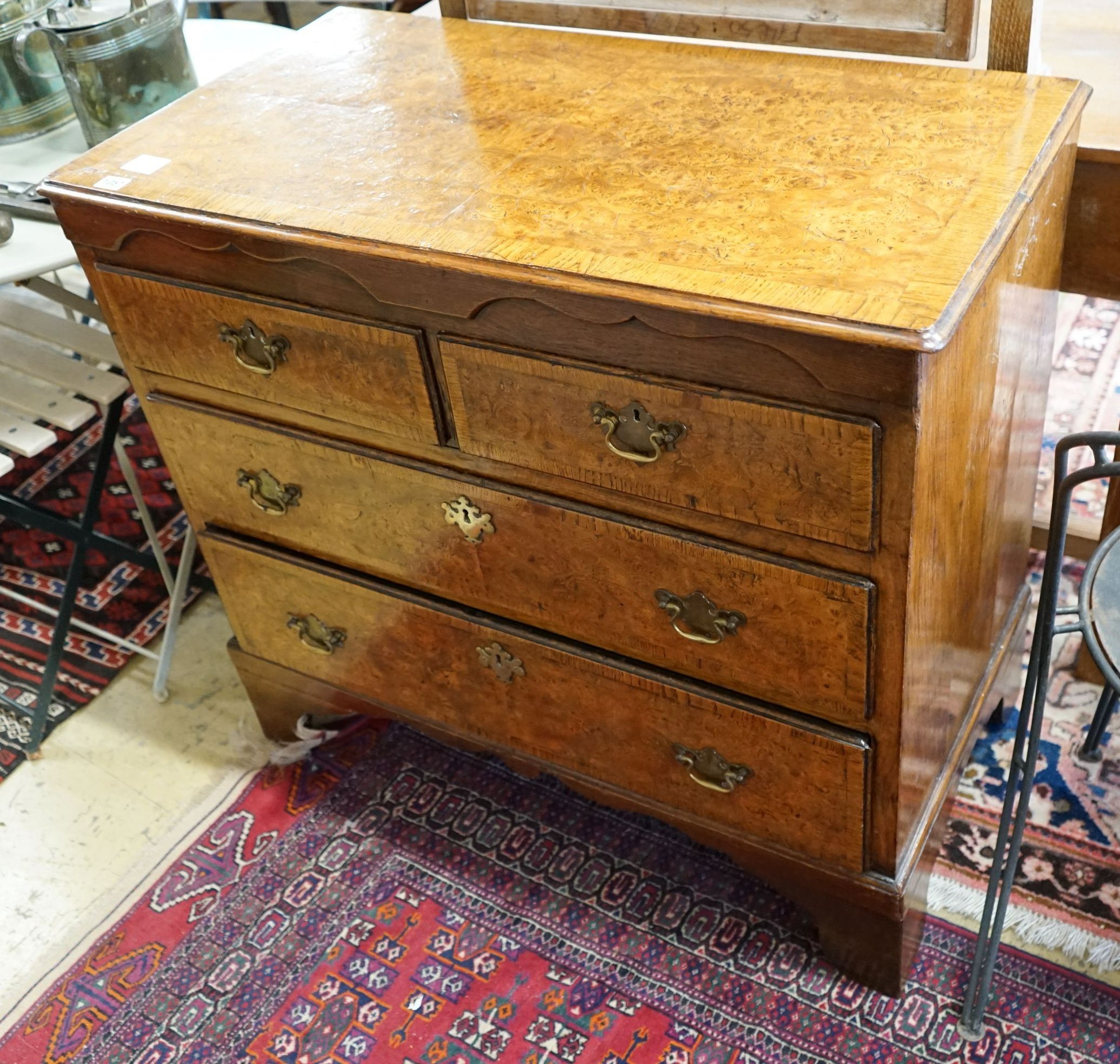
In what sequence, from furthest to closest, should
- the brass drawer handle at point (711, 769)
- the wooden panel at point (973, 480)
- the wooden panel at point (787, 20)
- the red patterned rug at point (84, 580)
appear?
the red patterned rug at point (84, 580) → the brass drawer handle at point (711, 769) → the wooden panel at point (787, 20) → the wooden panel at point (973, 480)

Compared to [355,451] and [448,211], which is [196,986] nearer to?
[355,451]

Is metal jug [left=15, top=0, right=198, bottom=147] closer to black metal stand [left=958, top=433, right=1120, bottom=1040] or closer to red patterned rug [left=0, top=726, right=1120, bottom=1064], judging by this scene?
red patterned rug [left=0, top=726, right=1120, bottom=1064]

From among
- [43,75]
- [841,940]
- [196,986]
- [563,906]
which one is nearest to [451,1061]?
[563,906]

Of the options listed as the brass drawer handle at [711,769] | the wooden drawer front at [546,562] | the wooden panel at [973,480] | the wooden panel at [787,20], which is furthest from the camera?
the brass drawer handle at [711,769]

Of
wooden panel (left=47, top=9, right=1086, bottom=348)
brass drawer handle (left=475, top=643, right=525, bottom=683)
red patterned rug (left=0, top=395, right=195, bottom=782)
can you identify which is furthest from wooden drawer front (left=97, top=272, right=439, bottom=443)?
red patterned rug (left=0, top=395, right=195, bottom=782)

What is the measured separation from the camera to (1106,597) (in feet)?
3.98

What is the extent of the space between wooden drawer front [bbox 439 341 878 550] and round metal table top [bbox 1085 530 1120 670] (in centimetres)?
22

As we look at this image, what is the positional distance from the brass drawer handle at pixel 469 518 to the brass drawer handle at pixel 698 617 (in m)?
0.24

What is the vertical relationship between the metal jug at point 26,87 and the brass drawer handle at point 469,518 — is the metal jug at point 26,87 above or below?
above

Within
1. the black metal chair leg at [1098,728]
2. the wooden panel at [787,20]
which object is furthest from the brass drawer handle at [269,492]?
the black metal chair leg at [1098,728]

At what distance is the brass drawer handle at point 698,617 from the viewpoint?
1466mm

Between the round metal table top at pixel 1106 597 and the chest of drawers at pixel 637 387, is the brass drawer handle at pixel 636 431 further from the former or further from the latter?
the round metal table top at pixel 1106 597

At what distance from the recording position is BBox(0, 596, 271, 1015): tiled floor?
204 centimetres

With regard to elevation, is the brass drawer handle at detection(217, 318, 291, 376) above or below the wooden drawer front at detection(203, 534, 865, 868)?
above
